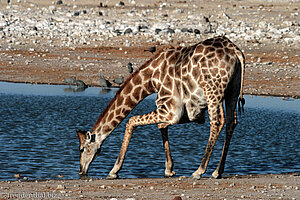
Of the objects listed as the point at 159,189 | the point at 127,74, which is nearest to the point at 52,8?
the point at 127,74

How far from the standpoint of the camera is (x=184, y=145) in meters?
16.8

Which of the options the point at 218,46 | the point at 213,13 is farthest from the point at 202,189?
the point at 213,13

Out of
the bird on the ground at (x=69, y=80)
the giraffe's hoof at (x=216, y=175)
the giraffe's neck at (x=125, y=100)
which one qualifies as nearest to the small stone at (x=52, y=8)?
the bird on the ground at (x=69, y=80)

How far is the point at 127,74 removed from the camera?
104 feet

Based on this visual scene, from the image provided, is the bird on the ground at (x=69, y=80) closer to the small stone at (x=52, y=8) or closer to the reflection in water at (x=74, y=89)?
the reflection in water at (x=74, y=89)

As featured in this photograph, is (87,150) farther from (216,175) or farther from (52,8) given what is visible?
(52,8)

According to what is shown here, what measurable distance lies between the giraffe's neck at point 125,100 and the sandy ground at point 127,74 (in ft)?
4.68

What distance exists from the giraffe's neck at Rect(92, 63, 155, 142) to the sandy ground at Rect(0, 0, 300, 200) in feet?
4.68

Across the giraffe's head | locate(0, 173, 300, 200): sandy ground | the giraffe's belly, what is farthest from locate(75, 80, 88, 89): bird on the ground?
locate(0, 173, 300, 200): sandy ground

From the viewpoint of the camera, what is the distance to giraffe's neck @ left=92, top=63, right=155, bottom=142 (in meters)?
13.1

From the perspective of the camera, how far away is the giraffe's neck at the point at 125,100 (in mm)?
13109

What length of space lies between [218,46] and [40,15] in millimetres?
38568

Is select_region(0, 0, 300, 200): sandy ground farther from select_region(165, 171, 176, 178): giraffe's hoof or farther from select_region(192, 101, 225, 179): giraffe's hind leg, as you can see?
select_region(165, 171, 176, 178): giraffe's hoof

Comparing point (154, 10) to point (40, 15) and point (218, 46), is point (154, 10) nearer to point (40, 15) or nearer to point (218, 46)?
point (40, 15)
